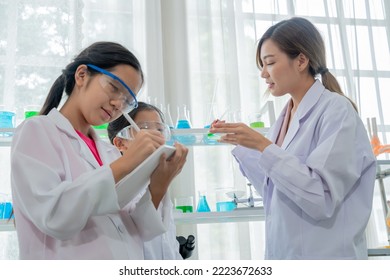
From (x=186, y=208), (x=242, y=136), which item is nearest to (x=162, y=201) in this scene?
(x=242, y=136)

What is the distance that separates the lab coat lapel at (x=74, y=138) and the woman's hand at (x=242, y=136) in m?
0.46

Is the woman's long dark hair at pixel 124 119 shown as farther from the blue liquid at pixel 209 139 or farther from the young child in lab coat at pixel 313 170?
the blue liquid at pixel 209 139

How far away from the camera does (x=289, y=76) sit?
153 cm

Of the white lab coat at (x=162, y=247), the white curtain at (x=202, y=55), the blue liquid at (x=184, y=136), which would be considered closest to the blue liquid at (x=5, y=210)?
the white curtain at (x=202, y=55)

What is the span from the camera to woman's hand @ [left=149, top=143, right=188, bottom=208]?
1.01 meters

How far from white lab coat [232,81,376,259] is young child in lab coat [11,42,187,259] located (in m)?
0.40

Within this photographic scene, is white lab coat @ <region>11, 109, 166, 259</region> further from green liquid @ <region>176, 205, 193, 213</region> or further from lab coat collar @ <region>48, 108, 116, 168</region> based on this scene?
green liquid @ <region>176, 205, 193, 213</region>

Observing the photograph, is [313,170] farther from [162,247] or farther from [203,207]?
[203,207]

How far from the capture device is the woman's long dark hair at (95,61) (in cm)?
113

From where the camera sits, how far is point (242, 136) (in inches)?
53.7

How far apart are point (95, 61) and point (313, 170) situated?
2.22 ft
